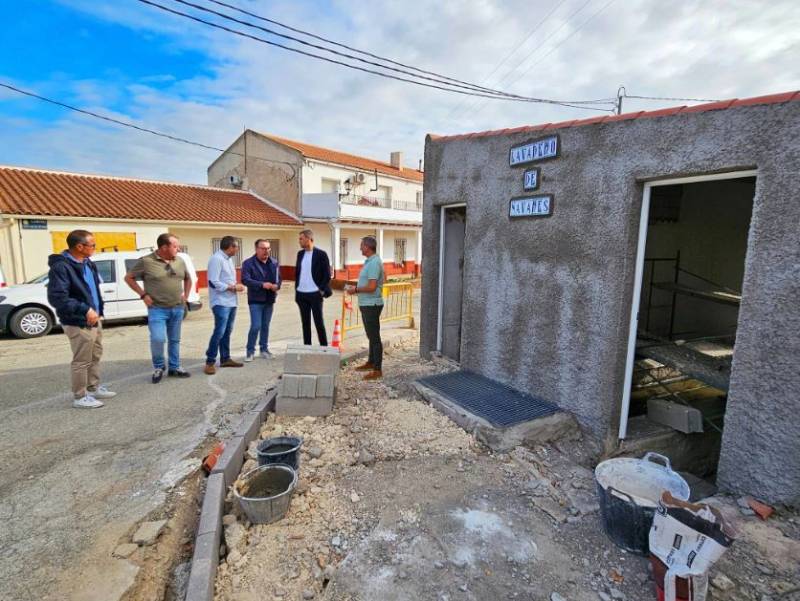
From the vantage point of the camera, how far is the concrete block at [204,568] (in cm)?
227

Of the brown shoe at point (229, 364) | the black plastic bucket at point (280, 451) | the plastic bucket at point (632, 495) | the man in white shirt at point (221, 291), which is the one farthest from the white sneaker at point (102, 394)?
the plastic bucket at point (632, 495)

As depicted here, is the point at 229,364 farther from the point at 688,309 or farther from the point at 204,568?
the point at 688,309

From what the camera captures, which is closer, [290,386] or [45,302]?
[290,386]

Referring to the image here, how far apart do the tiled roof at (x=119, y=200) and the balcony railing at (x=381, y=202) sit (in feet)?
12.8

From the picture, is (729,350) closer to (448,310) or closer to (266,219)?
(448,310)

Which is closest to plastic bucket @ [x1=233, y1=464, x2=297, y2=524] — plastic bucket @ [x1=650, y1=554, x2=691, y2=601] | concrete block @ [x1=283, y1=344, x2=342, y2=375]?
concrete block @ [x1=283, y1=344, x2=342, y2=375]

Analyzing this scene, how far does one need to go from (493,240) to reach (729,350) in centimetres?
314

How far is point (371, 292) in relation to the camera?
18.5ft

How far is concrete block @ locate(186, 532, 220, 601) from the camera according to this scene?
227cm

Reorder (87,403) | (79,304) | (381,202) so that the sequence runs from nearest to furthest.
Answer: (79,304)
(87,403)
(381,202)

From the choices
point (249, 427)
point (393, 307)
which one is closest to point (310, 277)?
point (249, 427)

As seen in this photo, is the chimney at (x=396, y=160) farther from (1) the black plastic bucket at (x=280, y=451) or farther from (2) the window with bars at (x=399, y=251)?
(1) the black plastic bucket at (x=280, y=451)

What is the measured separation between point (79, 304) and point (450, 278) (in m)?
4.65

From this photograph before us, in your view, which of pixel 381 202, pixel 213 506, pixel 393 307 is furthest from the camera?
pixel 381 202
